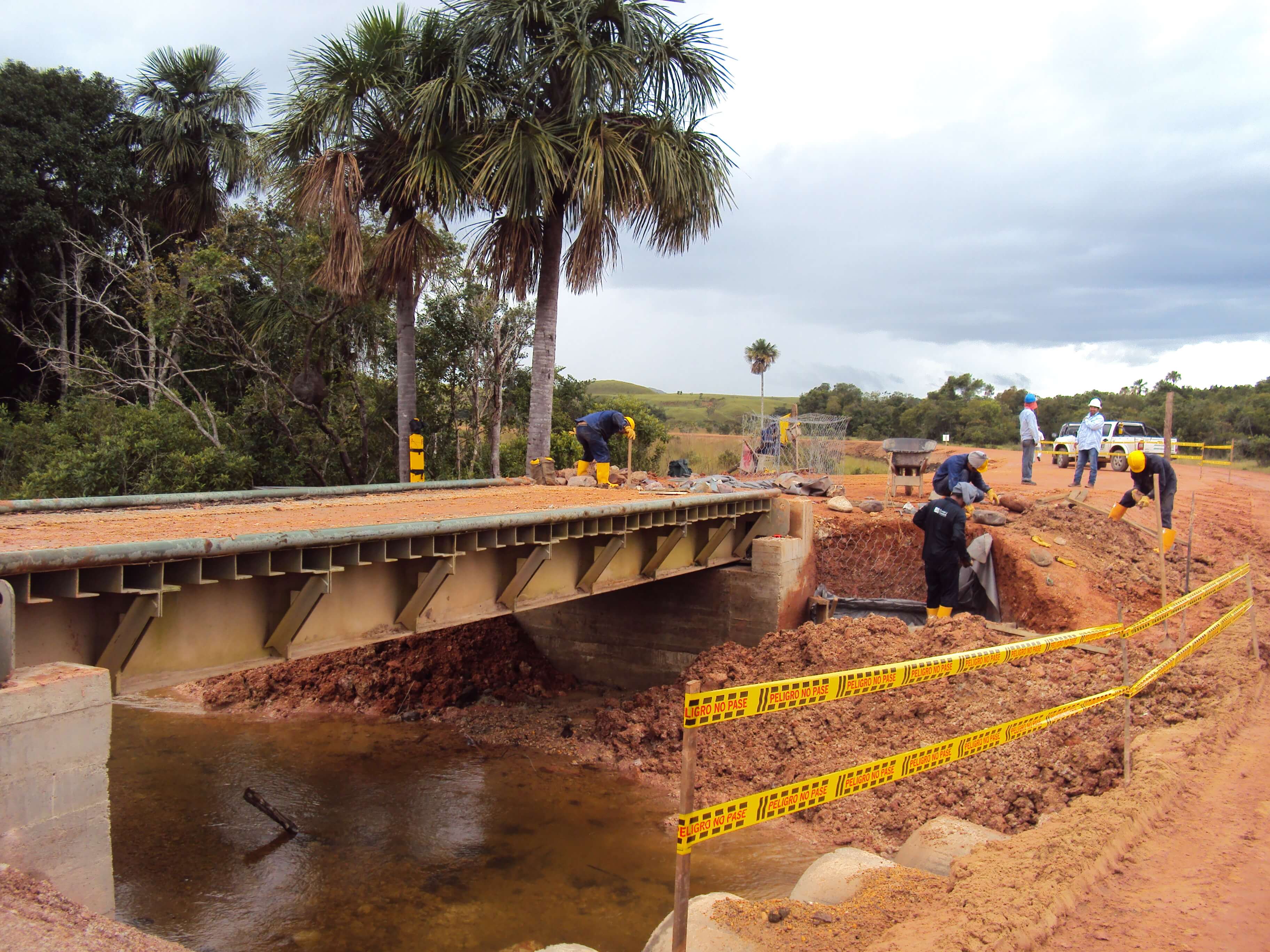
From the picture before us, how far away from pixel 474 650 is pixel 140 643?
26.3ft

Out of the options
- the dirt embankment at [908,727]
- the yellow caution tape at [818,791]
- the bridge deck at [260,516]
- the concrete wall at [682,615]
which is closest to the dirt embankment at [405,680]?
the concrete wall at [682,615]

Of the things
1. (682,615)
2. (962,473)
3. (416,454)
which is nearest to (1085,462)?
(962,473)

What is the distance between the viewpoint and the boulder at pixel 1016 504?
14414 millimetres

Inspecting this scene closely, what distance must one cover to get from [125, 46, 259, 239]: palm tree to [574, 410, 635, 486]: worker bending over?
38.3 ft

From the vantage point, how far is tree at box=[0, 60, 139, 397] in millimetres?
18797

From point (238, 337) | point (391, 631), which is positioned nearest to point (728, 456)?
point (238, 337)

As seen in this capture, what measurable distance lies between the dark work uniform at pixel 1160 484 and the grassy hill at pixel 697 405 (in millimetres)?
53636

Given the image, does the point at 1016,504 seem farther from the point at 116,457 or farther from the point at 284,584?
the point at 116,457

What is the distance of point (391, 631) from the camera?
7.24 m

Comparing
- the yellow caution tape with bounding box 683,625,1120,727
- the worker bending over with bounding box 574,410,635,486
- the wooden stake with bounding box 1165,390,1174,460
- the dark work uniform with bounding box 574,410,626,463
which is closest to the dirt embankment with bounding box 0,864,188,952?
the yellow caution tape with bounding box 683,625,1120,727

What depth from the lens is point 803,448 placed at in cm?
2069

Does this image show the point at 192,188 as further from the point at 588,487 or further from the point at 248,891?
the point at 248,891

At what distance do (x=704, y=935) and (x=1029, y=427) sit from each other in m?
16.3

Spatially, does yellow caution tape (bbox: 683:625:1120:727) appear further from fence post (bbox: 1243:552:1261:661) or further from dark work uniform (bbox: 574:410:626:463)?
dark work uniform (bbox: 574:410:626:463)
